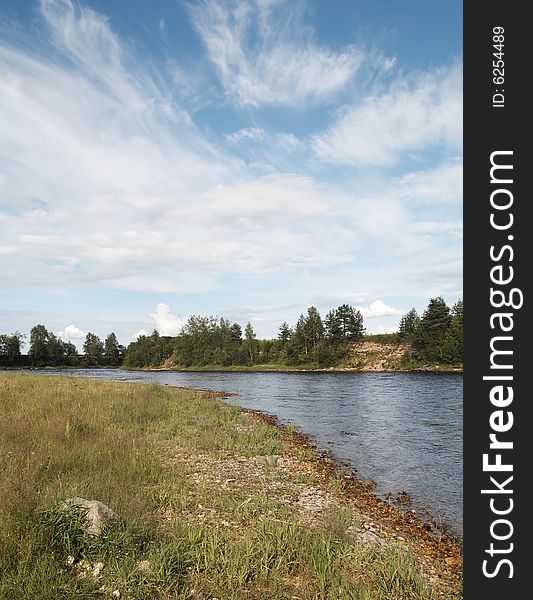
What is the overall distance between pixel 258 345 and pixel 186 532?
135069 millimetres

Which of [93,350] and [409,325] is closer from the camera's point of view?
[409,325]

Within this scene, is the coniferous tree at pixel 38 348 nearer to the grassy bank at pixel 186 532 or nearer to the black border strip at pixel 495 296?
the grassy bank at pixel 186 532

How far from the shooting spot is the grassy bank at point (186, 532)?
5941 mm

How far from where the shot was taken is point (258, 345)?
142 meters

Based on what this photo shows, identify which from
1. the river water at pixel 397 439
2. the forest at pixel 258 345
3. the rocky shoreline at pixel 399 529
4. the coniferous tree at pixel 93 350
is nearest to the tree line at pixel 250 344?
the forest at pixel 258 345

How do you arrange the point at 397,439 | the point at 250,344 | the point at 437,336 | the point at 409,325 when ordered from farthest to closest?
the point at 250,344 < the point at 409,325 < the point at 437,336 < the point at 397,439

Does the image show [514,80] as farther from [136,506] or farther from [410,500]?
[410,500]

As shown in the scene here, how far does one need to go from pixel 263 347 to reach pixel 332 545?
135 metres

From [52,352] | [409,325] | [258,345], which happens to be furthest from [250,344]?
[52,352]

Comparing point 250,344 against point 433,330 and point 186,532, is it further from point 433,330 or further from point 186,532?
point 186,532

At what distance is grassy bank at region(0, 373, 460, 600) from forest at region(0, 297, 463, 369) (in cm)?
8957

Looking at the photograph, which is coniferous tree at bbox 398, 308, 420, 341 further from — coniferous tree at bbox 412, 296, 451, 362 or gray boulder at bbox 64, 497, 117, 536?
gray boulder at bbox 64, 497, 117, 536

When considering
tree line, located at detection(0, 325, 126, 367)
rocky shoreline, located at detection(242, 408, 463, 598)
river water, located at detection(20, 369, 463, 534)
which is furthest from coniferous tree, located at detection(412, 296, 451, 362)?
tree line, located at detection(0, 325, 126, 367)

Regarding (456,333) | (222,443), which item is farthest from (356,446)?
(456,333)
